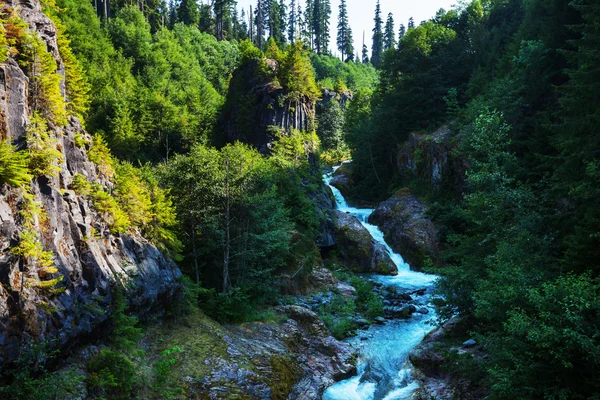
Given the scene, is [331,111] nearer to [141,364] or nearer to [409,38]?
[409,38]

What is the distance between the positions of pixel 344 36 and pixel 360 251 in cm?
8236

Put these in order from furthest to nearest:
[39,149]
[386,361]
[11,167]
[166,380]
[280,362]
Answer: [386,361] → [280,362] → [166,380] → [39,149] → [11,167]

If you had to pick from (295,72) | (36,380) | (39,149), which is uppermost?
(295,72)

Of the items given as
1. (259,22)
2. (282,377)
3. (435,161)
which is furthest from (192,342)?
(259,22)

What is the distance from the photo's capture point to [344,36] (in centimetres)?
9838

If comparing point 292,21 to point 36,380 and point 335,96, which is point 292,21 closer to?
point 335,96

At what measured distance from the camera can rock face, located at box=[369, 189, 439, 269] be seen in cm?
2948

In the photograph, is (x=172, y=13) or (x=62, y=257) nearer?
(x=62, y=257)

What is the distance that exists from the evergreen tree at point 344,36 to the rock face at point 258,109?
6352 cm

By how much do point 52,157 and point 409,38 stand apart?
3827 cm

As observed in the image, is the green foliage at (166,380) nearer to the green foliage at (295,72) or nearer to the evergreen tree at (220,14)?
the green foliage at (295,72)

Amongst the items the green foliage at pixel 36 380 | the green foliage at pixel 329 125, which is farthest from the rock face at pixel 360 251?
the green foliage at pixel 329 125

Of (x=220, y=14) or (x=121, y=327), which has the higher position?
(x=220, y=14)

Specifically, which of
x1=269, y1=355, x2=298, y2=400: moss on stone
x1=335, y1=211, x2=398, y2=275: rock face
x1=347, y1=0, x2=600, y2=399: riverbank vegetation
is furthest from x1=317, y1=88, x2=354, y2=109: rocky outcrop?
x1=269, y1=355, x2=298, y2=400: moss on stone
